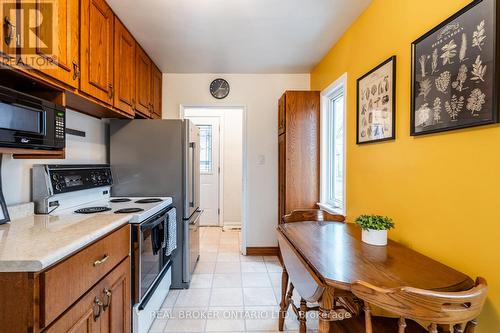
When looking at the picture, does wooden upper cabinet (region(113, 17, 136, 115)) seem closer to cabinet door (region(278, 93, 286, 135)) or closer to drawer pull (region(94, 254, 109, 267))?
drawer pull (region(94, 254, 109, 267))

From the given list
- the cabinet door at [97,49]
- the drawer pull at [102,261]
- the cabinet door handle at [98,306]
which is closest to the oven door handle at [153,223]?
the drawer pull at [102,261]

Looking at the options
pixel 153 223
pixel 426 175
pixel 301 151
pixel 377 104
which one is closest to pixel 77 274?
pixel 153 223

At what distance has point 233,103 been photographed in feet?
11.6

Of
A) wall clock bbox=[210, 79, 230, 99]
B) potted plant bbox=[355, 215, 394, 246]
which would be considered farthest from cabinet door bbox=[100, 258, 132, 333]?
wall clock bbox=[210, 79, 230, 99]

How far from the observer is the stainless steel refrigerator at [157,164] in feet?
8.38

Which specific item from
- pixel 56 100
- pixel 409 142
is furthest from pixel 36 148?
pixel 409 142

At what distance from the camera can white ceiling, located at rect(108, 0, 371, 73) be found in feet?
A: 6.48

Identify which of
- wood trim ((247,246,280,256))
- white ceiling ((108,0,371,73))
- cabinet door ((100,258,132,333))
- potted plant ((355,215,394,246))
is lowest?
wood trim ((247,246,280,256))

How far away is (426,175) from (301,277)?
861mm

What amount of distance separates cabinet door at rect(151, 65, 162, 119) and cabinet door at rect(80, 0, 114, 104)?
106 centimetres

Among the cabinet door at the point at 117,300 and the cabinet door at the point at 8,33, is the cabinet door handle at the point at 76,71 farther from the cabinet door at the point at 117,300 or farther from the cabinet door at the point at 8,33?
the cabinet door at the point at 117,300

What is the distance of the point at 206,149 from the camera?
514cm

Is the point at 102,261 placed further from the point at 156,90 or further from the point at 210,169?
the point at 210,169

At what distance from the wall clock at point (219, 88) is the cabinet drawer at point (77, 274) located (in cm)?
240
